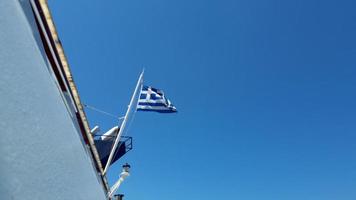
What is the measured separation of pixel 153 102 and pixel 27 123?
21.3 feet

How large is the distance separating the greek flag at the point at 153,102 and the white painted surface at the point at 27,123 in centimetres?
550

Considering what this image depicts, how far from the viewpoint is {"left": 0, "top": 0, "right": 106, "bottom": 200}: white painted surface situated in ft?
5.13

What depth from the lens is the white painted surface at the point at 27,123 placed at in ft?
5.13

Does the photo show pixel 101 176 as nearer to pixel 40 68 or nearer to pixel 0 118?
pixel 40 68

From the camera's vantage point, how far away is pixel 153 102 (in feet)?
27.5

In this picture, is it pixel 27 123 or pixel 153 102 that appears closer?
pixel 27 123

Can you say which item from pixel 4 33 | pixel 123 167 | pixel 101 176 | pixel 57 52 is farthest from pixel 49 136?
pixel 123 167

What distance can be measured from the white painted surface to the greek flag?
5.50 meters

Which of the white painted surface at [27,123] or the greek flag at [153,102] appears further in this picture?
the greek flag at [153,102]

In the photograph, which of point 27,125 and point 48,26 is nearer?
point 27,125

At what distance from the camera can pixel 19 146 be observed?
5.47 feet

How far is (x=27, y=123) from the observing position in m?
1.88

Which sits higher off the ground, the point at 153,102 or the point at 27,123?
the point at 27,123

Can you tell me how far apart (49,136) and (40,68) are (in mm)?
722
